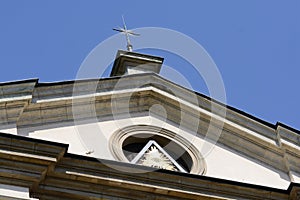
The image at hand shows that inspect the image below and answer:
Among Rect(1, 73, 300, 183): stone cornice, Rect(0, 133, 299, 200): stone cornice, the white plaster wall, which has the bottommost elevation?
Rect(0, 133, 299, 200): stone cornice

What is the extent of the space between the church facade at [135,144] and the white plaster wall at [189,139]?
0.02 meters

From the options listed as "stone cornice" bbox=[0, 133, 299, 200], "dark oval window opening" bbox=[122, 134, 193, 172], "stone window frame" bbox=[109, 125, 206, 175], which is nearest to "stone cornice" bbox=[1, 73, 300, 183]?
"stone window frame" bbox=[109, 125, 206, 175]

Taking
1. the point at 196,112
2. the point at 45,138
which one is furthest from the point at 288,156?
the point at 45,138

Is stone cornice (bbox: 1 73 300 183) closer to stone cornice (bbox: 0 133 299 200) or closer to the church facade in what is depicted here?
the church facade

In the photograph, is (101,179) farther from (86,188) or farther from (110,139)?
(110,139)

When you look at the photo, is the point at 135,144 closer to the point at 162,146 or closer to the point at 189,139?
the point at 162,146

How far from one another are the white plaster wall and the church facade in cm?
2

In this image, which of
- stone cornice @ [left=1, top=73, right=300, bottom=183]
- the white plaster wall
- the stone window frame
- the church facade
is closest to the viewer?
the church facade

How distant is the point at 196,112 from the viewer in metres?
17.2

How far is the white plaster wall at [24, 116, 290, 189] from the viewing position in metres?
15.6

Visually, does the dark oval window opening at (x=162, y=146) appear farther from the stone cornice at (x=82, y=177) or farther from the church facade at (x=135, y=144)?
the stone cornice at (x=82, y=177)

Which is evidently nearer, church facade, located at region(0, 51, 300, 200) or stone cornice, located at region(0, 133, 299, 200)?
stone cornice, located at region(0, 133, 299, 200)

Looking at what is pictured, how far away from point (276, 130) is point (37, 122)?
178 inches

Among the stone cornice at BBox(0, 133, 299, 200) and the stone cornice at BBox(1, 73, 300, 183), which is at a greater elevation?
the stone cornice at BBox(1, 73, 300, 183)
